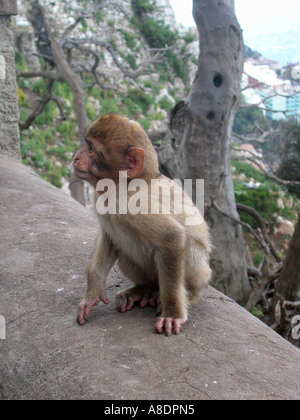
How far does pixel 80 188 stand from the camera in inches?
337

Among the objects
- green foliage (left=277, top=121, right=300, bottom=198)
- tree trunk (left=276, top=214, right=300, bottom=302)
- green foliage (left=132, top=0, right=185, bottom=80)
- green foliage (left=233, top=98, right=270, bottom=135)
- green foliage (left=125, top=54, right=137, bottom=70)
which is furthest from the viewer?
green foliage (left=132, top=0, right=185, bottom=80)

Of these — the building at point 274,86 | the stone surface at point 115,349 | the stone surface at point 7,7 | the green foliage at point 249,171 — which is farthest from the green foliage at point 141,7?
the stone surface at point 115,349

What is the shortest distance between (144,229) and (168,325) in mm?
476

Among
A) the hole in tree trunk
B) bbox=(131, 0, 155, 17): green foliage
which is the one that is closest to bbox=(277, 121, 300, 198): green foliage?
the hole in tree trunk

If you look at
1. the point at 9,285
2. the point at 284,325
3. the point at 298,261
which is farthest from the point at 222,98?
the point at 9,285

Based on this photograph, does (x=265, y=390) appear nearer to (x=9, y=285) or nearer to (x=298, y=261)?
(x=9, y=285)

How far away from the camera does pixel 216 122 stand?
5.62m

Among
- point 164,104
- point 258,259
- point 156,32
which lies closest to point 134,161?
point 258,259

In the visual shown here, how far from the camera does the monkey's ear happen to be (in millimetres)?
2201

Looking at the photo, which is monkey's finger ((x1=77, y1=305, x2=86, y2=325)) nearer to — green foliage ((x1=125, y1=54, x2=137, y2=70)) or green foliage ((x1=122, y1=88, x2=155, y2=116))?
green foliage ((x1=122, y1=88, x2=155, y2=116))

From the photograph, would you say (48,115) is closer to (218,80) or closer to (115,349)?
(218,80)

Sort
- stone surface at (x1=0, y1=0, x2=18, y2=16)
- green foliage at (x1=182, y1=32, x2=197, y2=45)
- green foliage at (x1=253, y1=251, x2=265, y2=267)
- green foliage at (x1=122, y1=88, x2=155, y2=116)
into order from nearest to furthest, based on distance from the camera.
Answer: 1. stone surface at (x1=0, y1=0, x2=18, y2=16)
2. green foliage at (x1=253, y1=251, x2=265, y2=267)
3. green foliage at (x1=122, y1=88, x2=155, y2=116)
4. green foliage at (x1=182, y1=32, x2=197, y2=45)

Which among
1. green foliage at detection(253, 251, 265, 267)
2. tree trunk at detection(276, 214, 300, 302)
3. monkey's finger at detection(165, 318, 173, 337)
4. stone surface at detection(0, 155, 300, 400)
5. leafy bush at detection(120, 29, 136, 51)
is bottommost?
green foliage at detection(253, 251, 265, 267)

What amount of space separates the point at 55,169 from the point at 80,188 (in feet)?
9.04
